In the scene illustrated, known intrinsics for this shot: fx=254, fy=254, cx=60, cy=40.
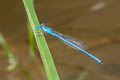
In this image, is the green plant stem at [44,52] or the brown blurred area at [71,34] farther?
the brown blurred area at [71,34]

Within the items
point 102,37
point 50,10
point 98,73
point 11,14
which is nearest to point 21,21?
point 11,14

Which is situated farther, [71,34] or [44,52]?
[71,34]

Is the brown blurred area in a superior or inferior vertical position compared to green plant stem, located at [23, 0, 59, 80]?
inferior

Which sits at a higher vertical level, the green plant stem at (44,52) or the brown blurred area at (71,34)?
the green plant stem at (44,52)

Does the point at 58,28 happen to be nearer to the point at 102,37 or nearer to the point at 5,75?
the point at 102,37

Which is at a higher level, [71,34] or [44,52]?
[44,52]

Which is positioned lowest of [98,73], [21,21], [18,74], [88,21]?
[98,73]

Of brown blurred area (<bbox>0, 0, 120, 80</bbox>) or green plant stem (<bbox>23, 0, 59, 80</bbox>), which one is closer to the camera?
green plant stem (<bbox>23, 0, 59, 80</bbox>)

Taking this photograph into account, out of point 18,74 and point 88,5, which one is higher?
point 88,5
